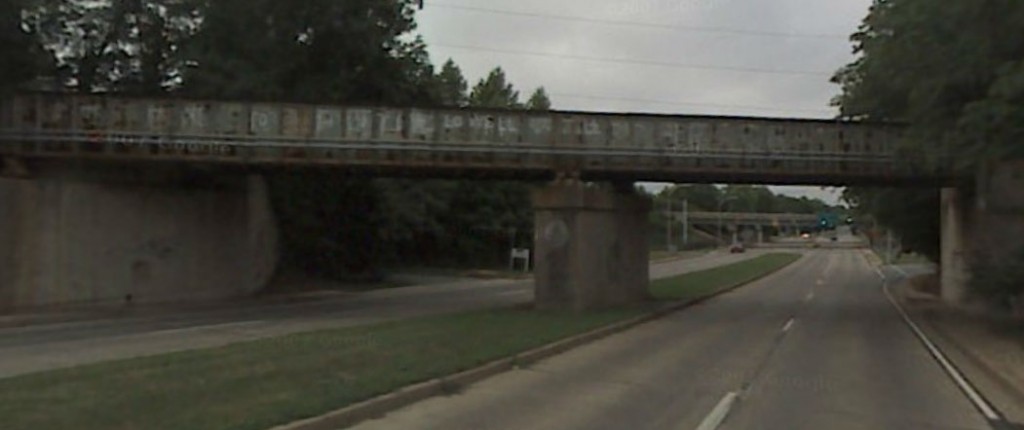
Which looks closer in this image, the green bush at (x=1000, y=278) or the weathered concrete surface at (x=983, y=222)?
the green bush at (x=1000, y=278)

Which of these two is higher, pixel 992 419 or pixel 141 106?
pixel 141 106

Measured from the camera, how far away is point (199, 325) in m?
26.7

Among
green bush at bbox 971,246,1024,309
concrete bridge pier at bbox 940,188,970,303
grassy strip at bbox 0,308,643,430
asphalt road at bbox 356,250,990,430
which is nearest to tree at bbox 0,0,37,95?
grassy strip at bbox 0,308,643,430

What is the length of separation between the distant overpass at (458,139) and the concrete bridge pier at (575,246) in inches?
37.0

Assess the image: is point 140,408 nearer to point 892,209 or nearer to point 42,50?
point 42,50

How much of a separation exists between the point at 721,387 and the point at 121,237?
2373 cm

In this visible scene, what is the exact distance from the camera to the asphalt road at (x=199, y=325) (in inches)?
746

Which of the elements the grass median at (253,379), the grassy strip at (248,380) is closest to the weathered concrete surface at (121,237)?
the grass median at (253,379)

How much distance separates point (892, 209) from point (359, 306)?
25903mm

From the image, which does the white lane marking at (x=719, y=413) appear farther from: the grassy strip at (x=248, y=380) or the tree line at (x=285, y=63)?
the tree line at (x=285, y=63)

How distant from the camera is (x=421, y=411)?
12.8m

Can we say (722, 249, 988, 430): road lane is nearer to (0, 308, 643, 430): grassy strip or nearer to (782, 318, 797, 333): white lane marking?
(782, 318, 797, 333): white lane marking

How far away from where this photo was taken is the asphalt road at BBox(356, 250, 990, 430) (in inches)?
495

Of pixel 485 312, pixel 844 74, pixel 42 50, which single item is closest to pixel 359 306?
pixel 485 312
